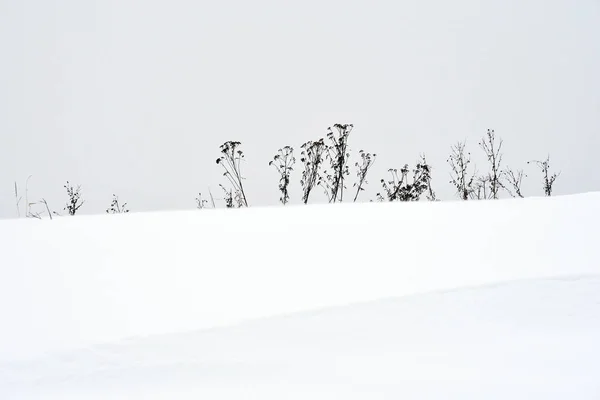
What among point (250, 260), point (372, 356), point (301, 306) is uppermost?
point (250, 260)

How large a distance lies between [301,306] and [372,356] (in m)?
0.28

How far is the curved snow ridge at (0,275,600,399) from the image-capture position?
128 cm

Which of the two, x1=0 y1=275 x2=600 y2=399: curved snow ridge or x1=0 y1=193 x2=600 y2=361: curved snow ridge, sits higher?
x1=0 y1=193 x2=600 y2=361: curved snow ridge

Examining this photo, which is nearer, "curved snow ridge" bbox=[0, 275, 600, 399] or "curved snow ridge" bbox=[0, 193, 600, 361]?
"curved snow ridge" bbox=[0, 275, 600, 399]

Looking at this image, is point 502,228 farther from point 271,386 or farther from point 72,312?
point 72,312

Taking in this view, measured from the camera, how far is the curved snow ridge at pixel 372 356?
50.4 inches

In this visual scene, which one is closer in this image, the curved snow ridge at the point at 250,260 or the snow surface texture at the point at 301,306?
the snow surface texture at the point at 301,306

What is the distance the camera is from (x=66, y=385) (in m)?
1.28

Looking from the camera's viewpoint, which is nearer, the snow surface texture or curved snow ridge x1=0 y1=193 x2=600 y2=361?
the snow surface texture

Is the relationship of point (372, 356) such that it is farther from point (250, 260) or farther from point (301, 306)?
point (250, 260)

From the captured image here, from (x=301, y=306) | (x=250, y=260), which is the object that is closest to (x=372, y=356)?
(x=301, y=306)

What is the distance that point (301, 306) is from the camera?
5.12ft

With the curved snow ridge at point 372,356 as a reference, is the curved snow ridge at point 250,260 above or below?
above

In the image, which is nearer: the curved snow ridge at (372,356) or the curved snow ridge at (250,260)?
the curved snow ridge at (372,356)
